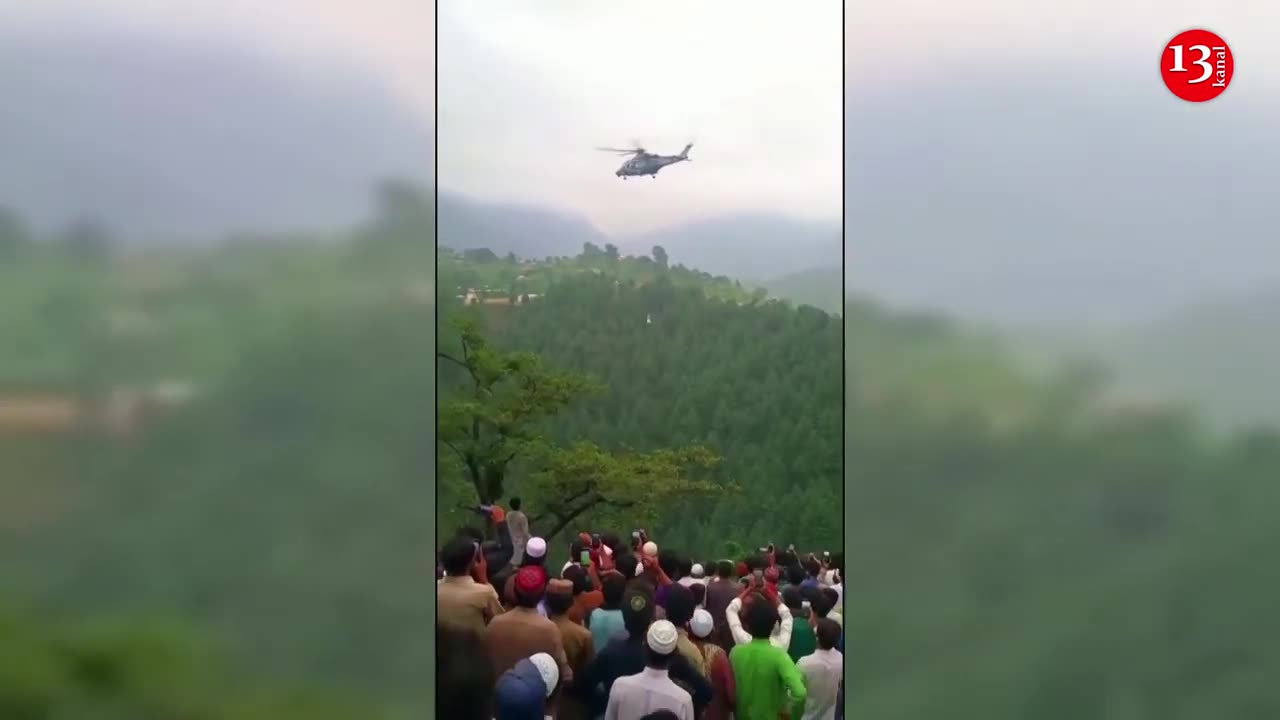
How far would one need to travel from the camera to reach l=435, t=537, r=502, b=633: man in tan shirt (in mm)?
3240

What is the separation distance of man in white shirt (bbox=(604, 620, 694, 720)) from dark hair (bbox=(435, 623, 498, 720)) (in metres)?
0.48

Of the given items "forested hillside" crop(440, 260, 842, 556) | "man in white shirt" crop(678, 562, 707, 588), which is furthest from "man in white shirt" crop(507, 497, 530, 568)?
"man in white shirt" crop(678, 562, 707, 588)

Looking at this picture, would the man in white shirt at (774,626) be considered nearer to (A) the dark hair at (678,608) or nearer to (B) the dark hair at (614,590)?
(A) the dark hair at (678,608)

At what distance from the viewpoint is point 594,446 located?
4262 millimetres

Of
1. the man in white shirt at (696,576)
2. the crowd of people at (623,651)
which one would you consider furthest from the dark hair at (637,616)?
the man in white shirt at (696,576)

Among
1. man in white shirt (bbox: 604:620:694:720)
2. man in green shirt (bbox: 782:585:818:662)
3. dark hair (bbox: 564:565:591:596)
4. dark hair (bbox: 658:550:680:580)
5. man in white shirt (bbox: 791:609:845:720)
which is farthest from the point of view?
dark hair (bbox: 658:550:680:580)

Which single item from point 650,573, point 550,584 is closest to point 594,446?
point 650,573

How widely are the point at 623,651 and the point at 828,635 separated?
79 centimetres

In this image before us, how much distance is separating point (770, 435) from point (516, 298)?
136cm

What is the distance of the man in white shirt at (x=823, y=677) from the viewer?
3270mm

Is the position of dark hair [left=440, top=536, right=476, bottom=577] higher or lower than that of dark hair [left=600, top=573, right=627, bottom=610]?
higher

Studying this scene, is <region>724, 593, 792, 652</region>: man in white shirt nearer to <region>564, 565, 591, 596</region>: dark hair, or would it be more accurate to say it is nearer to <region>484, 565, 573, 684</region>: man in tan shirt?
<region>564, 565, 591, 596</region>: dark hair

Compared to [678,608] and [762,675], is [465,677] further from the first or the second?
[762,675]

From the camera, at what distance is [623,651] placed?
3.07 metres
